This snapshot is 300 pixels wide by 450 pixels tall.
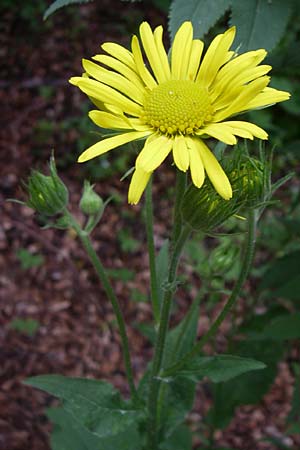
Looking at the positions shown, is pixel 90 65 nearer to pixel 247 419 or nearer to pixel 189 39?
pixel 189 39

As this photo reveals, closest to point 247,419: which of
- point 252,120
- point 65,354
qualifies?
point 65,354

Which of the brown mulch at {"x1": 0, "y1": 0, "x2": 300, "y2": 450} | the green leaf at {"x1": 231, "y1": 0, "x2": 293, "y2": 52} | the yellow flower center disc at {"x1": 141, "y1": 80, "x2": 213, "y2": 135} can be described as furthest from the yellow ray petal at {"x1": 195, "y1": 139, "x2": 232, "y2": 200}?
the brown mulch at {"x1": 0, "y1": 0, "x2": 300, "y2": 450}

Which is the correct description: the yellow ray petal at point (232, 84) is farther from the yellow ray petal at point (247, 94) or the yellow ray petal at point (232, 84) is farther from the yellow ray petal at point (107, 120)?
the yellow ray petal at point (107, 120)

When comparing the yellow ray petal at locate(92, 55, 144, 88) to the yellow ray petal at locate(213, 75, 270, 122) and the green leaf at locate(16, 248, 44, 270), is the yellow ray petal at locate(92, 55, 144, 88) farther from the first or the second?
the green leaf at locate(16, 248, 44, 270)

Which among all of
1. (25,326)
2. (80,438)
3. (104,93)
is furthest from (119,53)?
(25,326)

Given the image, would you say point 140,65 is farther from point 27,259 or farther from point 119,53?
point 27,259

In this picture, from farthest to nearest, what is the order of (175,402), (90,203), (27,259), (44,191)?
(27,259)
(175,402)
(90,203)
(44,191)
